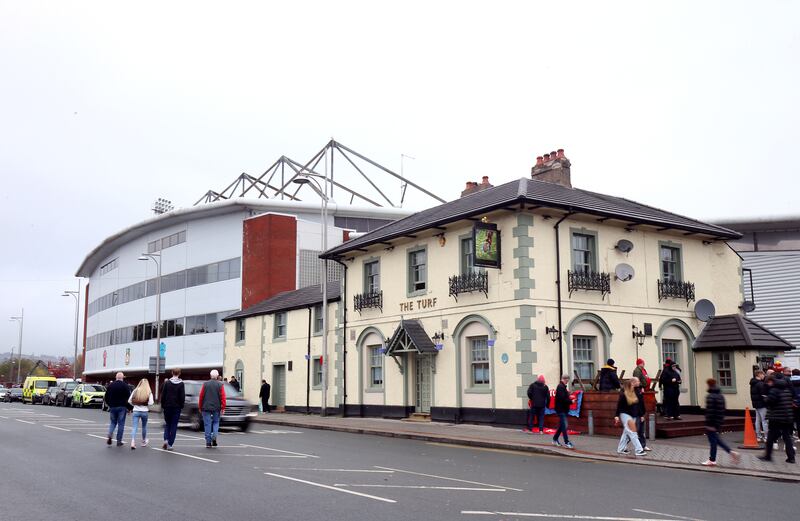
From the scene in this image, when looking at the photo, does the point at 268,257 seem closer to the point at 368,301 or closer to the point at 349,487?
the point at 368,301

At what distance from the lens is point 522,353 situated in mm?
21594

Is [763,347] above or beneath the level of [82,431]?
above

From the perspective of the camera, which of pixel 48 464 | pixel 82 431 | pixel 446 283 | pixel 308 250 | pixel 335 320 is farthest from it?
pixel 308 250

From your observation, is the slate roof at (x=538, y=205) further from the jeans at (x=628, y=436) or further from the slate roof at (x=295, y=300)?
the jeans at (x=628, y=436)

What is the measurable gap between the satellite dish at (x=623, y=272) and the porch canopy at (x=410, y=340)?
629 centimetres

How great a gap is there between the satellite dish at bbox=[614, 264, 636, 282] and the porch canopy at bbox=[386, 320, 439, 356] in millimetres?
6289

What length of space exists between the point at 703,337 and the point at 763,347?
2164mm

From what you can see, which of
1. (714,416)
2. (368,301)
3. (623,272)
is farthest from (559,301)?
(368,301)

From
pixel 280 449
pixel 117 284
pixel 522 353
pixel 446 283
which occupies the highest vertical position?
pixel 117 284

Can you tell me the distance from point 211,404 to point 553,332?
34.1ft

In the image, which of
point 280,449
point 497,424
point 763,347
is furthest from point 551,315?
point 280,449

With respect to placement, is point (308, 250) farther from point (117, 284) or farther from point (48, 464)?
point (48, 464)

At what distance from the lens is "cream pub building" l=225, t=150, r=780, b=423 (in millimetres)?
22172

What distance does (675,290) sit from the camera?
25.0 meters
